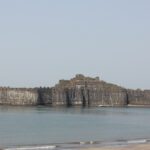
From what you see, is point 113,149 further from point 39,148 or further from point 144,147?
point 39,148

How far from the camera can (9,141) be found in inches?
2403

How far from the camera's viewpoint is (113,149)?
4931 centimetres

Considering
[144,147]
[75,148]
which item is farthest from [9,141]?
[144,147]

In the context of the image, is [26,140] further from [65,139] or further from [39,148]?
[39,148]

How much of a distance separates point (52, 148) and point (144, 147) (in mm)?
8514

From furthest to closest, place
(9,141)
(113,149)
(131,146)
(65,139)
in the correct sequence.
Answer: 1. (65,139)
2. (9,141)
3. (131,146)
4. (113,149)

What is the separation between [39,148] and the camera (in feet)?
166

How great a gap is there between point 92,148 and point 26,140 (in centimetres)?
1477

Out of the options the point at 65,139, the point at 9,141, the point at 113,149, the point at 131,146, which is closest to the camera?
the point at 113,149

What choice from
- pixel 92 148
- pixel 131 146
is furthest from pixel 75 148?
pixel 131 146

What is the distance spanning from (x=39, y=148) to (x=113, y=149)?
6808 mm

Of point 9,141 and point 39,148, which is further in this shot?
point 9,141

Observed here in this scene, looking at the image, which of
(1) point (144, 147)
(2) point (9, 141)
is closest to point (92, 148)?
(1) point (144, 147)

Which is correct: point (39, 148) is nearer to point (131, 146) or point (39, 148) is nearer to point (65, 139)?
point (131, 146)
